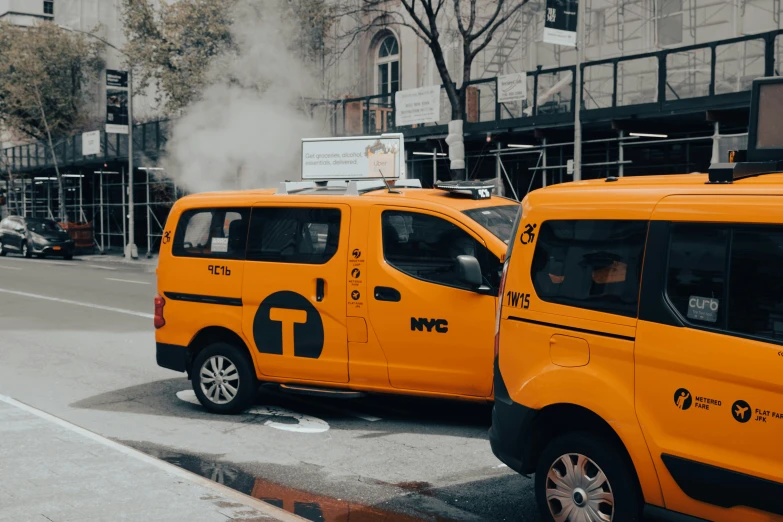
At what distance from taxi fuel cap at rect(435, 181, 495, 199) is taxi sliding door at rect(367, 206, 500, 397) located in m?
0.42

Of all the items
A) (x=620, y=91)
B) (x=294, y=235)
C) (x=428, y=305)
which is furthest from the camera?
(x=620, y=91)

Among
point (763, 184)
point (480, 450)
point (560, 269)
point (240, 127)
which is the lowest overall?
point (480, 450)

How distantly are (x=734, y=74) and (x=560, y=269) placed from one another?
1851 cm

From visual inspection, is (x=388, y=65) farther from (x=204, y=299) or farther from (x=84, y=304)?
(x=204, y=299)

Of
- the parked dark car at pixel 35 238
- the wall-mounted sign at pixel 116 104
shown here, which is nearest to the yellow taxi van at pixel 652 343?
the wall-mounted sign at pixel 116 104

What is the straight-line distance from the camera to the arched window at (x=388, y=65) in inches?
1321

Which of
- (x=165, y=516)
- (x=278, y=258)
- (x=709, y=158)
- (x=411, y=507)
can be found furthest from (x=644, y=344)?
(x=709, y=158)

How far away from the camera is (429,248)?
7.32 meters

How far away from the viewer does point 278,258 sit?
7.85m

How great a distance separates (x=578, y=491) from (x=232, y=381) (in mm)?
4067

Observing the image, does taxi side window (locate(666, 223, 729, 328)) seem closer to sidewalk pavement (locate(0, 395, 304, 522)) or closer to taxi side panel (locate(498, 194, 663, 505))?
taxi side panel (locate(498, 194, 663, 505))

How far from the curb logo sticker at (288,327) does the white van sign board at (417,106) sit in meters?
16.4

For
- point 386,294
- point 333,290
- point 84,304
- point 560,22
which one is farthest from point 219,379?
point 560,22

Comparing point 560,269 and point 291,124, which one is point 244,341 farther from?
point 291,124
